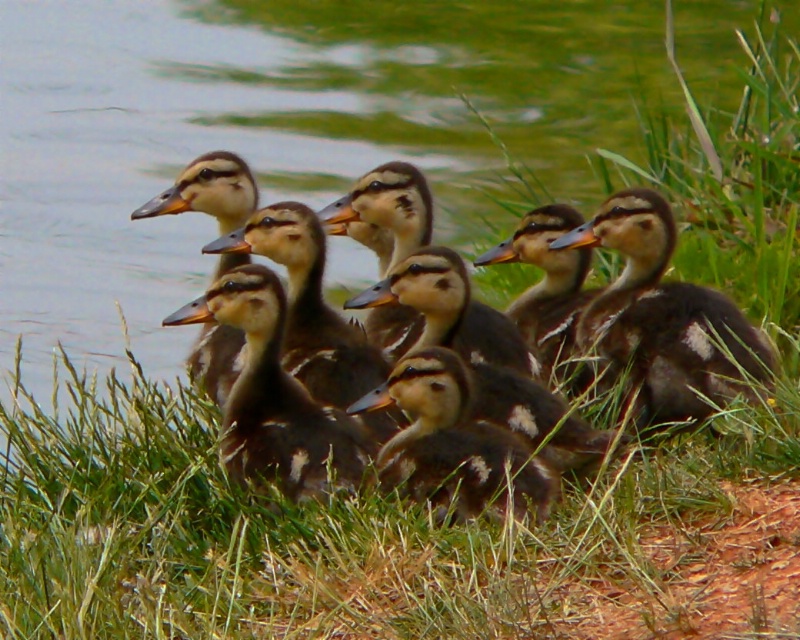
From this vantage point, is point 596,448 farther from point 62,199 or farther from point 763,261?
point 62,199

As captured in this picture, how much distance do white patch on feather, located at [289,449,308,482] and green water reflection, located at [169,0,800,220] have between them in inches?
135

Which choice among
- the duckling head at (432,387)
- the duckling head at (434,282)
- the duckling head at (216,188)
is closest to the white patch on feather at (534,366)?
the duckling head at (434,282)

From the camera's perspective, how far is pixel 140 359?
22.5ft

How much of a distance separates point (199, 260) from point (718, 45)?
3.57 m

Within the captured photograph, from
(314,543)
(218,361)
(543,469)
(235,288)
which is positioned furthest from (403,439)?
(218,361)

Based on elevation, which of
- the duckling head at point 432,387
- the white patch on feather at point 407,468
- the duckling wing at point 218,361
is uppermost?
the duckling head at point 432,387

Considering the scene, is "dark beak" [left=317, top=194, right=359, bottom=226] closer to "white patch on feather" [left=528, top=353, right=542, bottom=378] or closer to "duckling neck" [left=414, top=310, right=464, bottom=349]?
"duckling neck" [left=414, top=310, right=464, bottom=349]

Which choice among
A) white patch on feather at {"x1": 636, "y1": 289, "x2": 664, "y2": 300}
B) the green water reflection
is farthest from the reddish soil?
the green water reflection

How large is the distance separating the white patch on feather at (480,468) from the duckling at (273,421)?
1.00 ft

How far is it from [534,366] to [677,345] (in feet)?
1.46

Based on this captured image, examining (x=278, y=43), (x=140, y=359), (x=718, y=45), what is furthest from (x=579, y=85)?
(x=140, y=359)

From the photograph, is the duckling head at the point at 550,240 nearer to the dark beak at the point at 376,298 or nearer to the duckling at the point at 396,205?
the duckling at the point at 396,205

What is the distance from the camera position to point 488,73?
31.5 ft

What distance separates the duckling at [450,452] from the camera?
4.51 meters
